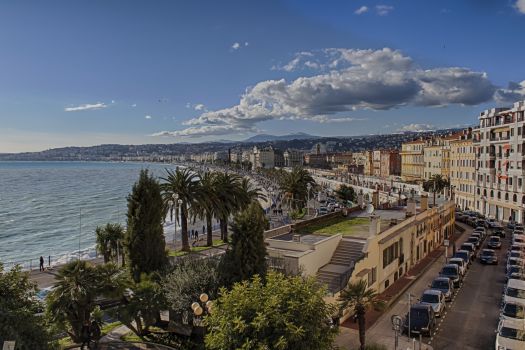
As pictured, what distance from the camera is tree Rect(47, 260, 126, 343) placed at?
14891mm

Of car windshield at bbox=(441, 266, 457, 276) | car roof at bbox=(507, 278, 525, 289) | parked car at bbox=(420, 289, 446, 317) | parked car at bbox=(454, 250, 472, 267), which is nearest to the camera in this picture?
parked car at bbox=(420, 289, 446, 317)

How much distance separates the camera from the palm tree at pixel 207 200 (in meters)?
36.2

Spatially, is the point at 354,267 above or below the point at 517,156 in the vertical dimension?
below

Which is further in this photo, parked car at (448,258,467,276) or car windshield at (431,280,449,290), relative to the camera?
parked car at (448,258,467,276)

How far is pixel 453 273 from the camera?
3003 cm

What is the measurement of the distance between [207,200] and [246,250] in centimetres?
2092

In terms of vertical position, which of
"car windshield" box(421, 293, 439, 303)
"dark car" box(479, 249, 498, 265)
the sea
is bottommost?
the sea

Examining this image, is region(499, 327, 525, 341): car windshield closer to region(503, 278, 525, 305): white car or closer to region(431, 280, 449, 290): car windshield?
region(503, 278, 525, 305): white car

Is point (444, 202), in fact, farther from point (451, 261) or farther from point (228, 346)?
point (228, 346)

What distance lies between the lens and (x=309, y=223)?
103 ft

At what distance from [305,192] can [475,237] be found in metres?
26.9

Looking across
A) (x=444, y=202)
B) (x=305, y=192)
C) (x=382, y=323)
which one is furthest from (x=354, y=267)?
(x=305, y=192)

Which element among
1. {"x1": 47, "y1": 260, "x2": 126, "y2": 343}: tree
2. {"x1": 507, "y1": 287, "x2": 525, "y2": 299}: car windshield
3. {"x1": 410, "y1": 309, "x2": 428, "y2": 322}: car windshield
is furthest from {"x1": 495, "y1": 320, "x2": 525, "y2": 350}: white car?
{"x1": 47, "y1": 260, "x2": 126, "y2": 343}: tree

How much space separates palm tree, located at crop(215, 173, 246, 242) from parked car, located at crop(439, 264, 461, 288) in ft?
58.1
